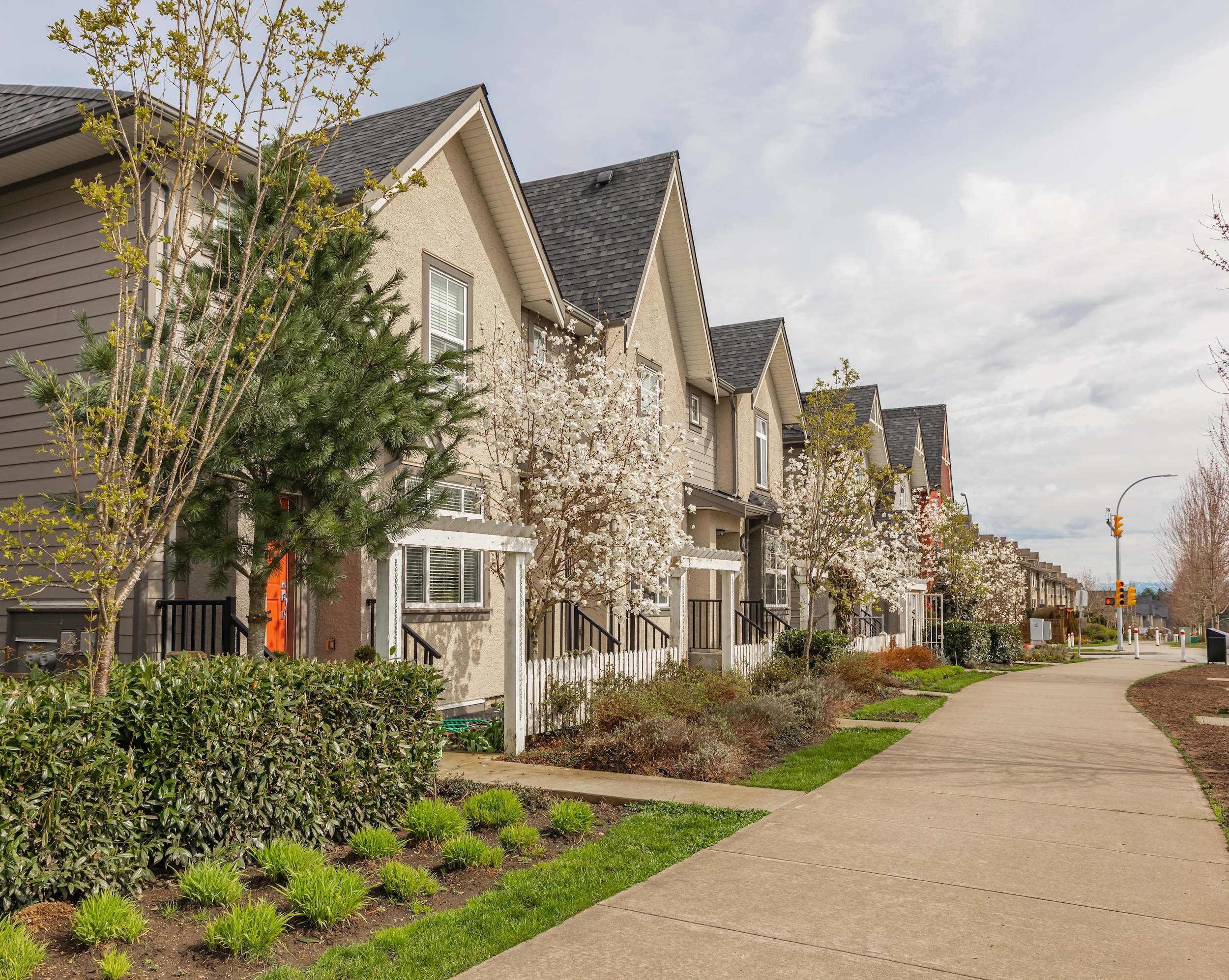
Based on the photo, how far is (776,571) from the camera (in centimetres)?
2436

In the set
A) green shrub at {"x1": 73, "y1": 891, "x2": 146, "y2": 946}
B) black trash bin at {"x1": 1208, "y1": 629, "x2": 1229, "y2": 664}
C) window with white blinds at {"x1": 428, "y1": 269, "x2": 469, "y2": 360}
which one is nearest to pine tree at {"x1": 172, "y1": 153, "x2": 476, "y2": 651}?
green shrub at {"x1": 73, "y1": 891, "x2": 146, "y2": 946}

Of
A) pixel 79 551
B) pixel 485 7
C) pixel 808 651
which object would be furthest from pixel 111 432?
pixel 808 651

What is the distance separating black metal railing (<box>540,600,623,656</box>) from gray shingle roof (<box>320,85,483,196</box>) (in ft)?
21.9

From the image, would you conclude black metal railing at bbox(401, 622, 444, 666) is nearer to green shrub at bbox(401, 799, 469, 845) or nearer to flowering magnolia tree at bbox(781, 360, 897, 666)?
green shrub at bbox(401, 799, 469, 845)

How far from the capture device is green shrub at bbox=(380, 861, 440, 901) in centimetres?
549

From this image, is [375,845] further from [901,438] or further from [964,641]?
[901,438]

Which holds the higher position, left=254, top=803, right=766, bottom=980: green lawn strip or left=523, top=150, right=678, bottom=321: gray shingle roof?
left=523, top=150, right=678, bottom=321: gray shingle roof

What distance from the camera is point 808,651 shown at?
16469 mm

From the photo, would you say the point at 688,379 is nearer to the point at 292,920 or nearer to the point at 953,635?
the point at 953,635

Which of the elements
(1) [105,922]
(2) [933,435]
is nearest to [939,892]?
(1) [105,922]

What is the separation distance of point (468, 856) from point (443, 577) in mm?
7433

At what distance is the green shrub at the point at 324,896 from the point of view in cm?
497

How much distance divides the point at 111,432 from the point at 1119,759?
10611mm

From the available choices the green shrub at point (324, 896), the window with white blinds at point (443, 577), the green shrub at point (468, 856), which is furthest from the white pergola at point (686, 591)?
the green shrub at point (324, 896)
